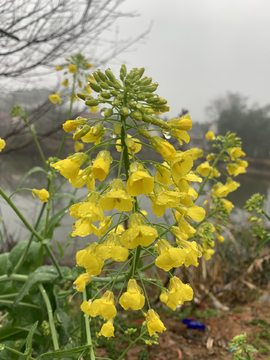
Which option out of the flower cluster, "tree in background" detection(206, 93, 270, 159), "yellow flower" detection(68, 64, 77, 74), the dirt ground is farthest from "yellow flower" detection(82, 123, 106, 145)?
"tree in background" detection(206, 93, 270, 159)

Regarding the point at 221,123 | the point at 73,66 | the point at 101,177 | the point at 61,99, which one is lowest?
the point at 101,177

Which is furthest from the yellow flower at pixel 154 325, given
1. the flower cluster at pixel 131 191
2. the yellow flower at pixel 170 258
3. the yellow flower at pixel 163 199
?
the yellow flower at pixel 163 199

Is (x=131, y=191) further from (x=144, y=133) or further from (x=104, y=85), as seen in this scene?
(x=104, y=85)

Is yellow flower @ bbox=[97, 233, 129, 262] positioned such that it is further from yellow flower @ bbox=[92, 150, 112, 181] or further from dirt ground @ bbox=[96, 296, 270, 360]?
dirt ground @ bbox=[96, 296, 270, 360]

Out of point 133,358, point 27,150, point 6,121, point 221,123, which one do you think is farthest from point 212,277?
point 6,121

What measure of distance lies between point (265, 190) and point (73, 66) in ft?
7.18

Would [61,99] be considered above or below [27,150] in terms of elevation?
above

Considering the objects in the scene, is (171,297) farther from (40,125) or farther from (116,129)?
(40,125)

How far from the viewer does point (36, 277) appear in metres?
0.76

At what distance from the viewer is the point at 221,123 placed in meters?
2.28

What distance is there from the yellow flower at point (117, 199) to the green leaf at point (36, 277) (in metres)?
0.50

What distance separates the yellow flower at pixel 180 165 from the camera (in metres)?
0.45

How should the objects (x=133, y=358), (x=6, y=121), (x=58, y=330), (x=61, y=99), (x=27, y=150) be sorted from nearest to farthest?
1. (x=58, y=330)
2. (x=133, y=358)
3. (x=61, y=99)
4. (x=6, y=121)
5. (x=27, y=150)

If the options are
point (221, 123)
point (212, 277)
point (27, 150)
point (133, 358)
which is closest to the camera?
point (133, 358)
